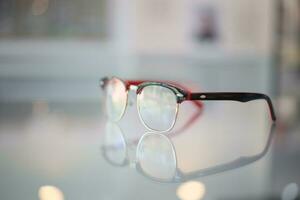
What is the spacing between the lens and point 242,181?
36cm

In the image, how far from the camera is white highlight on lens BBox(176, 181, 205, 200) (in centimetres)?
31

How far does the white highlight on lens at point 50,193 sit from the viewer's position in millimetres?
301

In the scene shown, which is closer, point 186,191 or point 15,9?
point 186,191

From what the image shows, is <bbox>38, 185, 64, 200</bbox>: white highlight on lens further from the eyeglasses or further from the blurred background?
the blurred background

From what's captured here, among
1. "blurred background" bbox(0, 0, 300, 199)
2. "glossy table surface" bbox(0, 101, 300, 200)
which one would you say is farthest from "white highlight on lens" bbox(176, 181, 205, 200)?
"blurred background" bbox(0, 0, 300, 199)

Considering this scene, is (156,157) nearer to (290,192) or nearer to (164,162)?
(164,162)

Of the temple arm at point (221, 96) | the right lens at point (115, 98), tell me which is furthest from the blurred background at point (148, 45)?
the temple arm at point (221, 96)

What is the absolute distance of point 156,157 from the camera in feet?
1.37

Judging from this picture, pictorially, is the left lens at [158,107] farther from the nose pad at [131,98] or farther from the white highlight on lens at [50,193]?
the white highlight on lens at [50,193]

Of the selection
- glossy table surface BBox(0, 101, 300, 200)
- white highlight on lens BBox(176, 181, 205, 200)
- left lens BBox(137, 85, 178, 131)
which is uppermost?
left lens BBox(137, 85, 178, 131)

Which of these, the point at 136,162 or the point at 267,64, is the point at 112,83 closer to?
the point at 136,162

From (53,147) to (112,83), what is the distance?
149 millimetres

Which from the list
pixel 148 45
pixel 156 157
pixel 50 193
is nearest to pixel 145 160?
pixel 156 157

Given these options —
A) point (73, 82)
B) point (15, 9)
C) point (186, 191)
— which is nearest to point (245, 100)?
point (186, 191)
